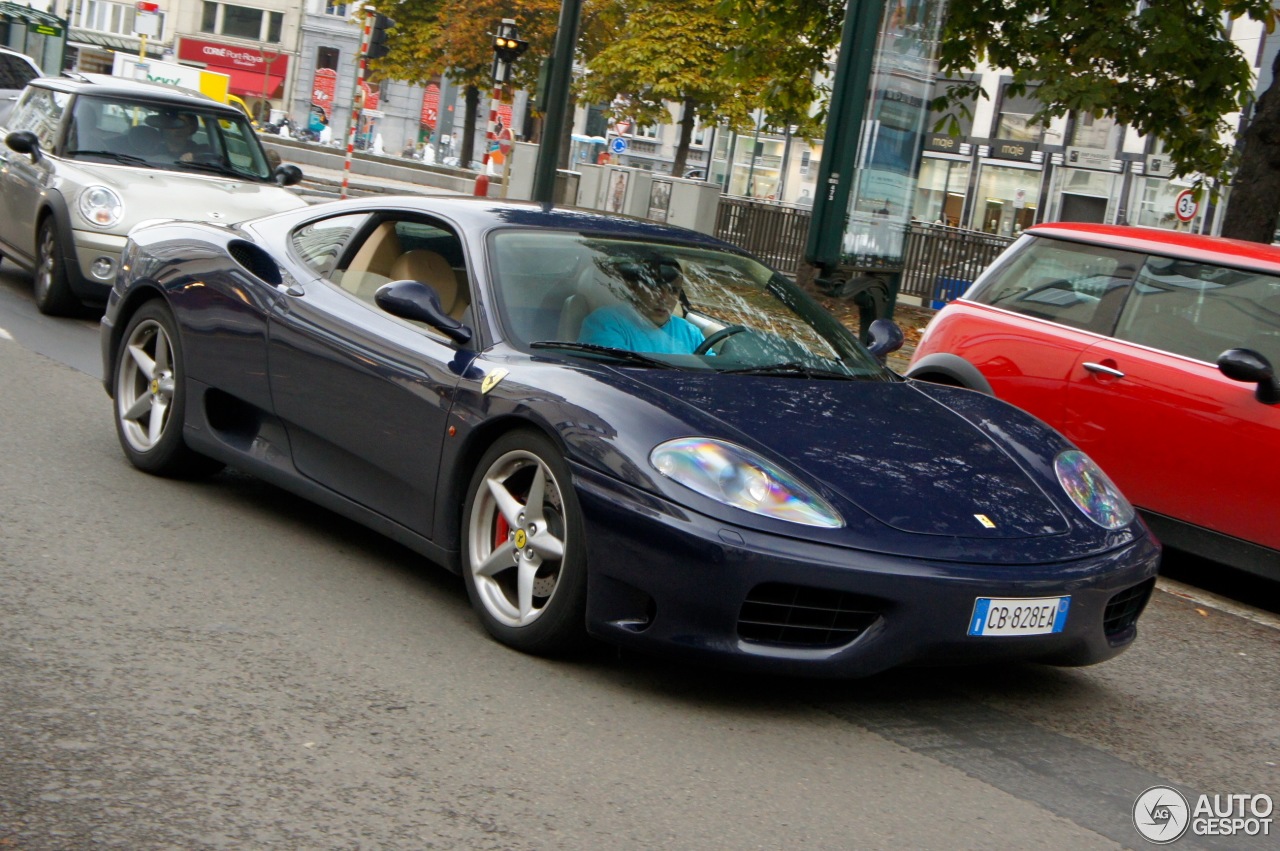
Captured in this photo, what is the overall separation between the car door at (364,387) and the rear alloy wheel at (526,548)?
10.1 inches

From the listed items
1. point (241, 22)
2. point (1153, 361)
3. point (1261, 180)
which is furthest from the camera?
point (241, 22)

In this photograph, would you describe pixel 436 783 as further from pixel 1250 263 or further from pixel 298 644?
pixel 1250 263

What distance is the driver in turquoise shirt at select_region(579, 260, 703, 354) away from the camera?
16.9 ft

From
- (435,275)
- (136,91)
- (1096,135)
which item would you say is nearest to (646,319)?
(435,275)

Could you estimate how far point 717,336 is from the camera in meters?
5.32

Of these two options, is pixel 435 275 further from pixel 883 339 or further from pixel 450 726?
pixel 450 726

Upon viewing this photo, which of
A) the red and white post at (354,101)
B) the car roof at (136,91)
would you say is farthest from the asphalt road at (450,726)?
the red and white post at (354,101)

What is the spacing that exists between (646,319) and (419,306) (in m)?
0.75

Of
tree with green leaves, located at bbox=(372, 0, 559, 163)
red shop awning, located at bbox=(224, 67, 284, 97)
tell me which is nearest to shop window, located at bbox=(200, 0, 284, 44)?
red shop awning, located at bbox=(224, 67, 284, 97)

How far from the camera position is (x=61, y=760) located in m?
3.54

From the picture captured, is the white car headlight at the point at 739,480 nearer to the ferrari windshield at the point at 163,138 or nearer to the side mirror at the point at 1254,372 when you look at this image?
the side mirror at the point at 1254,372

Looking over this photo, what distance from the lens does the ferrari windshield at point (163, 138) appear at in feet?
38.6

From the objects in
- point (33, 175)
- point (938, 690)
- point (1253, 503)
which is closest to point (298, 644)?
point (938, 690)

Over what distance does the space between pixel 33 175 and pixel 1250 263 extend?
27.8 ft
